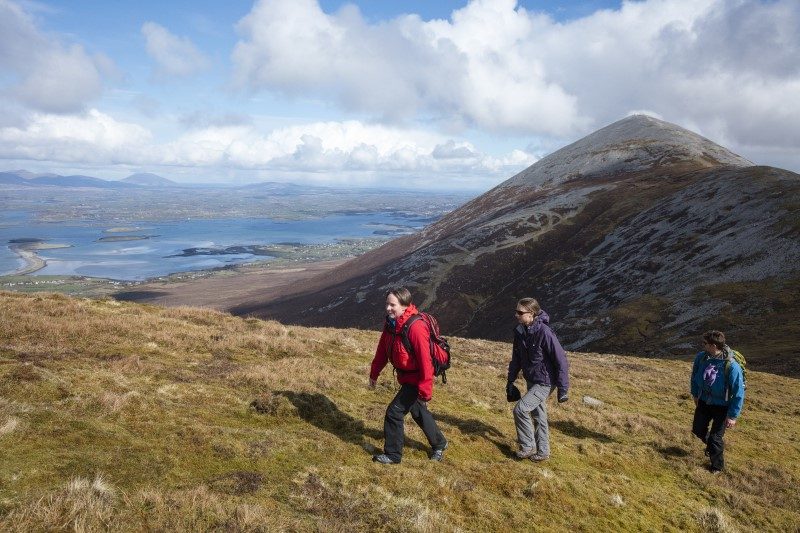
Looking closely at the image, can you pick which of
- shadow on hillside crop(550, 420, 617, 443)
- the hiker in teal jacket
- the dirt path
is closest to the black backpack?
shadow on hillside crop(550, 420, 617, 443)

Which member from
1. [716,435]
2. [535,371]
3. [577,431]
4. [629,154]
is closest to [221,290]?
[629,154]

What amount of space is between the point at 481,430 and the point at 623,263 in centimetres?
6418

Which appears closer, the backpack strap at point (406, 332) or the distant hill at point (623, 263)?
A: the backpack strap at point (406, 332)

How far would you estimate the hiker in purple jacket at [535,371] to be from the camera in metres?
9.62

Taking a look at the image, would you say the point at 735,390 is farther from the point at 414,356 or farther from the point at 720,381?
the point at 414,356

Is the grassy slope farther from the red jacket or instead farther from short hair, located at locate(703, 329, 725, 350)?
short hair, located at locate(703, 329, 725, 350)

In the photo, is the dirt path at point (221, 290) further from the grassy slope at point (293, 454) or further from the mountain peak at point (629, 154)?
the grassy slope at point (293, 454)

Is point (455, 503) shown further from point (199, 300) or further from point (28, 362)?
point (199, 300)

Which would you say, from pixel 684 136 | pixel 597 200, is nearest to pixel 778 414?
pixel 597 200

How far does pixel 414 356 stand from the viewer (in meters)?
8.56

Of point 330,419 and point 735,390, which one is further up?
point 735,390

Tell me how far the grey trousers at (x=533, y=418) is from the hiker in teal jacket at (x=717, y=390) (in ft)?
12.8

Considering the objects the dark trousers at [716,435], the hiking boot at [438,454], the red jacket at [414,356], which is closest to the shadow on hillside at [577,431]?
the dark trousers at [716,435]

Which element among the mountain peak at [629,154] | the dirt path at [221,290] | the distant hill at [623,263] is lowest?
the dirt path at [221,290]
